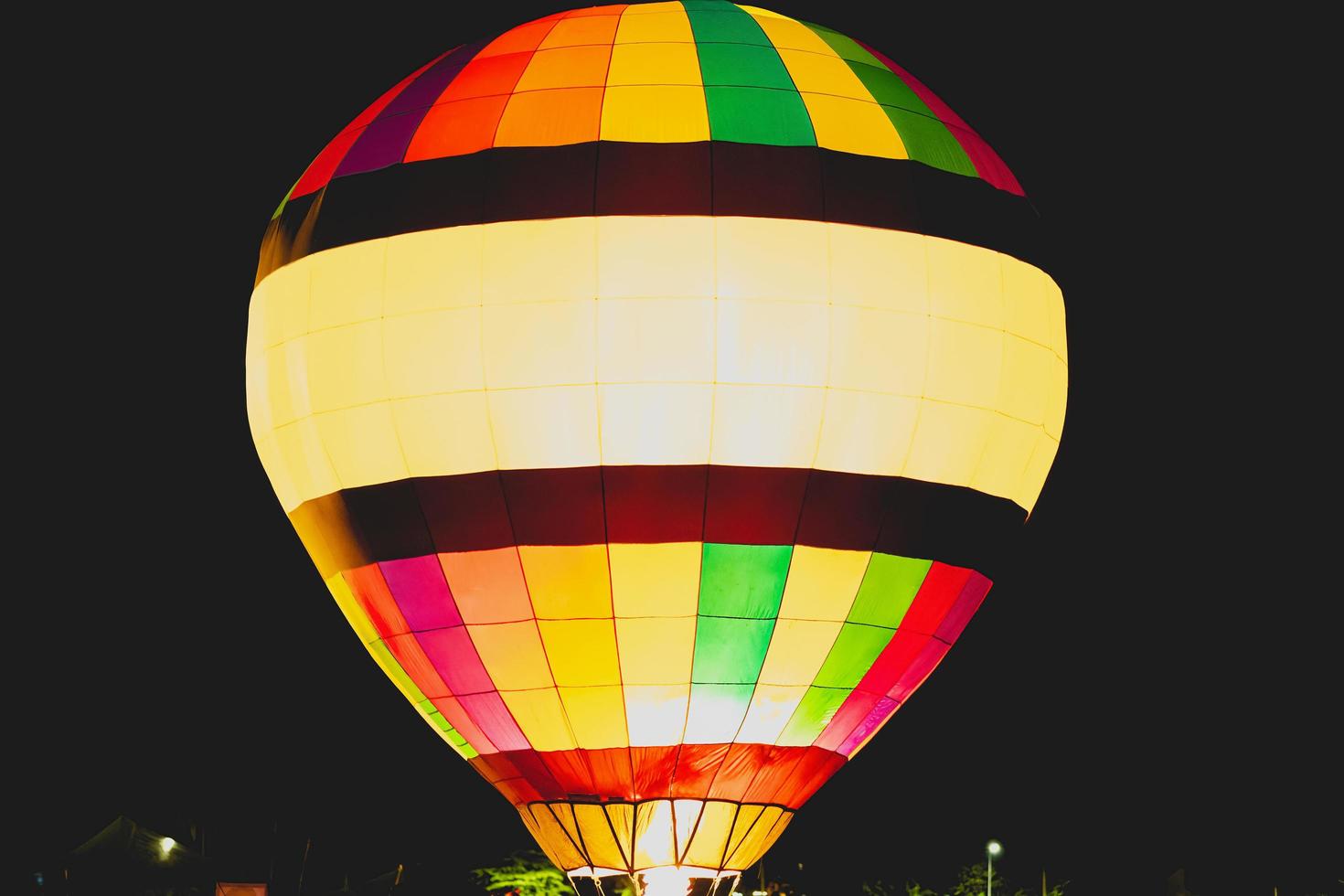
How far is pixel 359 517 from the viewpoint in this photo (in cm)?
1100

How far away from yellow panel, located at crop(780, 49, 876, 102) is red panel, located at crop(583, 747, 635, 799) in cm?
317

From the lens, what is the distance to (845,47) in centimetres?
1147

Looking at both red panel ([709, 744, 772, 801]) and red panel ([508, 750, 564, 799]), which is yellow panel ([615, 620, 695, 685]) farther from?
red panel ([508, 750, 564, 799])

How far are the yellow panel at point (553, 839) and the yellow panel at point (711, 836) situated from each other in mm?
523

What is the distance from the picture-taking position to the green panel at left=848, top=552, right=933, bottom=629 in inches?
425

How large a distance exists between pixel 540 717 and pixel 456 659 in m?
0.50

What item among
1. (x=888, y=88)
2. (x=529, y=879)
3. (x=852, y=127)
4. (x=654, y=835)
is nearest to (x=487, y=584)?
(x=654, y=835)

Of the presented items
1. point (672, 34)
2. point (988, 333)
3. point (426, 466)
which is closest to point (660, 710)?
point (426, 466)

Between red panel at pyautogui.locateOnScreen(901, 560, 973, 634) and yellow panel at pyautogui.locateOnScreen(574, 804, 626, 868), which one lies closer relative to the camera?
yellow panel at pyautogui.locateOnScreen(574, 804, 626, 868)

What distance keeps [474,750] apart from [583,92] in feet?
10.3

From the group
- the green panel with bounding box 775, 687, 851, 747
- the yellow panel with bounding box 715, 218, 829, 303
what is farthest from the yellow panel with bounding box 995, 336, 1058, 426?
the green panel with bounding box 775, 687, 851, 747

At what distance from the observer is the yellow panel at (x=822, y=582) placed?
1055 cm

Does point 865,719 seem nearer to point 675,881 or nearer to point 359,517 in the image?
point 675,881

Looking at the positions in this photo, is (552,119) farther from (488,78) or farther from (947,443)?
(947,443)
